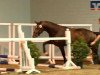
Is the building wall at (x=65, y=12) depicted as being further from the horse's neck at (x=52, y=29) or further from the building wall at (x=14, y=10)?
the horse's neck at (x=52, y=29)

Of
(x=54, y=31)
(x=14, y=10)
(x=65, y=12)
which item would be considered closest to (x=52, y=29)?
(x=54, y=31)

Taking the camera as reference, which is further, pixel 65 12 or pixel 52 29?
pixel 65 12

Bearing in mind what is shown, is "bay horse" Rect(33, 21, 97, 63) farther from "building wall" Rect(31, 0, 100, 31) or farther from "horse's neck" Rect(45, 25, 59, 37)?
"building wall" Rect(31, 0, 100, 31)

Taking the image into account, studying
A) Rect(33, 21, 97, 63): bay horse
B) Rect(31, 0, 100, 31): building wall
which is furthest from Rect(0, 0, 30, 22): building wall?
Rect(33, 21, 97, 63): bay horse

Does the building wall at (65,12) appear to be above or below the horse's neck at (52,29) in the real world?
above

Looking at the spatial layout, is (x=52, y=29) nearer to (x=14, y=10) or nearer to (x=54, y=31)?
(x=54, y=31)

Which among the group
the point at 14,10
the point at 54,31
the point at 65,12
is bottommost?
the point at 54,31

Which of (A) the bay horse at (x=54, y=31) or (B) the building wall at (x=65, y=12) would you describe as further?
(B) the building wall at (x=65, y=12)

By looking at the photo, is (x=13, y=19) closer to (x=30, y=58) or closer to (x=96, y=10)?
(x=96, y=10)

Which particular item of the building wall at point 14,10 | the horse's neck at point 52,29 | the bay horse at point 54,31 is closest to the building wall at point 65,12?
the building wall at point 14,10

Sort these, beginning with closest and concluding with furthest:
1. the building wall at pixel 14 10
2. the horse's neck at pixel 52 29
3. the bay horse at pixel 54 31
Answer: the bay horse at pixel 54 31
the horse's neck at pixel 52 29
the building wall at pixel 14 10

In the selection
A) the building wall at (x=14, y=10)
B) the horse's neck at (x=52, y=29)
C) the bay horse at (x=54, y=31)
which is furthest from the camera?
the building wall at (x=14, y=10)

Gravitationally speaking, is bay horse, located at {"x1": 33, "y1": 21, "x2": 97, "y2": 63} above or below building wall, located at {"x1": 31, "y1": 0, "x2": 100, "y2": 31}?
below

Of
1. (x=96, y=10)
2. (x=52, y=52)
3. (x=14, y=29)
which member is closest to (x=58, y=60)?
(x=52, y=52)
